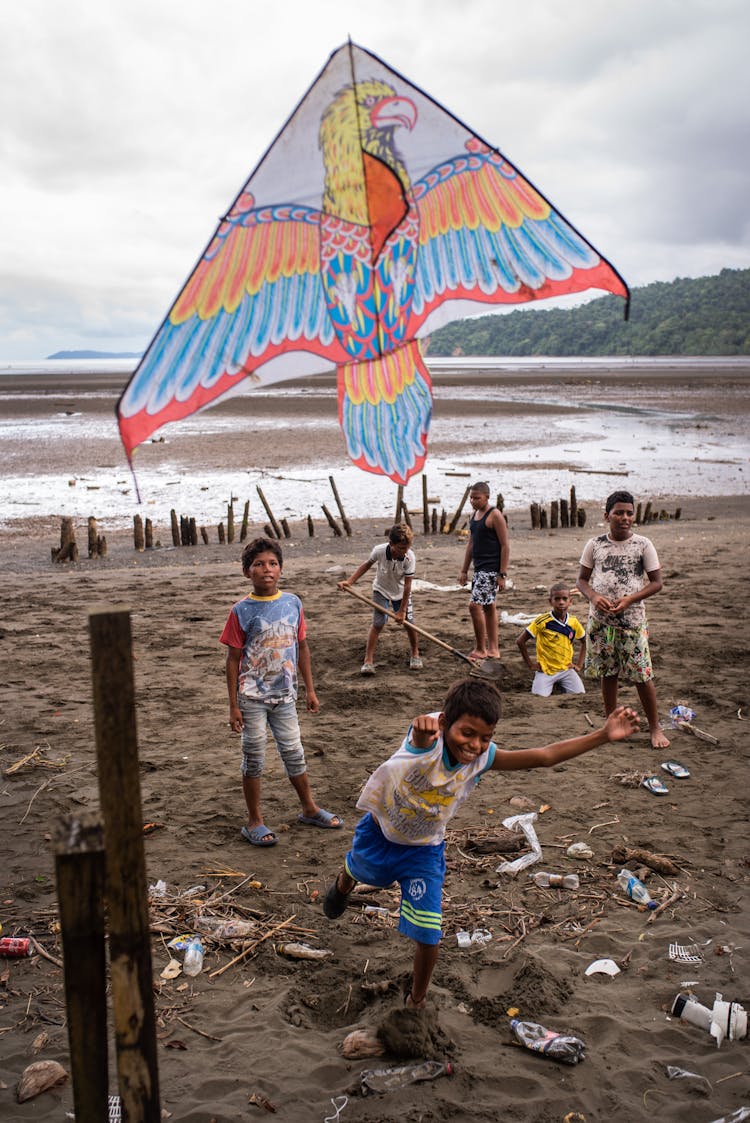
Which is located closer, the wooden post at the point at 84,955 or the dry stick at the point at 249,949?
the wooden post at the point at 84,955

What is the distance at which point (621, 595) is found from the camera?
5.77m

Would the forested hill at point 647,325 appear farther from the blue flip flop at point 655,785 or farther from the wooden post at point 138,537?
the blue flip flop at point 655,785

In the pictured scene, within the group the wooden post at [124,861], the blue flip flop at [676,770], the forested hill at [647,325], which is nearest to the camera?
the wooden post at [124,861]

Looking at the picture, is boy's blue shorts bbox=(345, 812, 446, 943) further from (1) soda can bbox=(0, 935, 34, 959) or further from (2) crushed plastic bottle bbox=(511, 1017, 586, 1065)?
(1) soda can bbox=(0, 935, 34, 959)

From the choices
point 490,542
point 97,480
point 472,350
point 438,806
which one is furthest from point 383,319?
point 472,350

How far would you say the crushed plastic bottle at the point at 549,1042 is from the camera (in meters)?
3.18

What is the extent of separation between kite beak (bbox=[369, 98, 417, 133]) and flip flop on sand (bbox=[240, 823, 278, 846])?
3.65 m

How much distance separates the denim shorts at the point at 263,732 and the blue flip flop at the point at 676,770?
2.42m

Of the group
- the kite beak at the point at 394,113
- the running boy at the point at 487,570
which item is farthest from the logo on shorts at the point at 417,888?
the running boy at the point at 487,570

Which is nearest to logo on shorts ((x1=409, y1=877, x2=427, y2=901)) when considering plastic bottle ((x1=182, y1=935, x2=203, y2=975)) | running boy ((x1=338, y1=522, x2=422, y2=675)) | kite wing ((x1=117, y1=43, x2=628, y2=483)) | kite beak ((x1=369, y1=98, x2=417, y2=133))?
plastic bottle ((x1=182, y1=935, x2=203, y2=975))

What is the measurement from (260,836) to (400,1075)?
1846 mm

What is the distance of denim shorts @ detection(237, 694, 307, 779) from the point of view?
4.70 m

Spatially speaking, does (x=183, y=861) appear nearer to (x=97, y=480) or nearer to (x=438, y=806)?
(x=438, y=806)

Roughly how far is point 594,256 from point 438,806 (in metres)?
2.67
